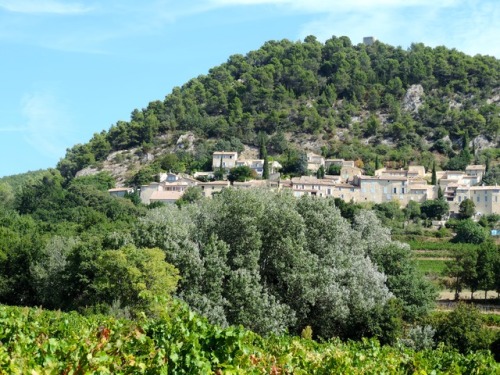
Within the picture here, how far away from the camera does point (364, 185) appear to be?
306ft

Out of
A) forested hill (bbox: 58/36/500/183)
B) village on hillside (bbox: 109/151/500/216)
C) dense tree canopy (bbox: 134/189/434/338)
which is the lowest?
dense tree canopy (bbox: 134/189/434/338)

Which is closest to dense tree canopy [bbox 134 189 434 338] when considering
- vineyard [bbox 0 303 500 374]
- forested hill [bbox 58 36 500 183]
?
vineyard [bbox 0 303 500 374]

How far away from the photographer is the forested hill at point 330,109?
118250 millimetres

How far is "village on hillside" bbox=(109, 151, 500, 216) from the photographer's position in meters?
88.9

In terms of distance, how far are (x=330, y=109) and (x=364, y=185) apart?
43.0m

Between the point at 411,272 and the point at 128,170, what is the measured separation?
276 ft

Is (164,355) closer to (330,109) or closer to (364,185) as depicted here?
(364,185)

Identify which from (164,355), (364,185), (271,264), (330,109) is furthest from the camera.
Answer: (330,109)

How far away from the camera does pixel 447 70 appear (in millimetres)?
141375

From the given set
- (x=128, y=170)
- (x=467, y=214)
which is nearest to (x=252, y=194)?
(x=467, y=214)

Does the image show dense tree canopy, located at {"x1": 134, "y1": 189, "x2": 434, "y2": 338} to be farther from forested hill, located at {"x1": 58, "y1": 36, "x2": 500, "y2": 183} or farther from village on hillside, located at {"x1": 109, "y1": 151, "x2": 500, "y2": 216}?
forested hill, located at {"x1": 58, "y1": 36, "x2": 500, "y2": 183}

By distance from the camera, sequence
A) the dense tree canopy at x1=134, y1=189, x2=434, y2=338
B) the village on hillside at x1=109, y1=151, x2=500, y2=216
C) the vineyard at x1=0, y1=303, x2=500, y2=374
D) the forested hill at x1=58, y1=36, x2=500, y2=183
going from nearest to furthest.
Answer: the vineyard at x1=0, y1=303, x2=500, y2=374
the dense tree canopy at x1=134, y1=189, x2=434, y2=338
the village on hillside at x1=109, y1=151, x2=500, y2=216
the forested hill at x1=58, y1=36, x2=500, y2=183

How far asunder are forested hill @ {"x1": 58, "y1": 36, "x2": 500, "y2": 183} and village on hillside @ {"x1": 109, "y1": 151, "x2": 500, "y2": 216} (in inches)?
369

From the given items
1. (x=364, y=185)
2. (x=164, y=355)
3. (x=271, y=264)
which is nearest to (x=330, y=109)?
(x=364, y=185)
